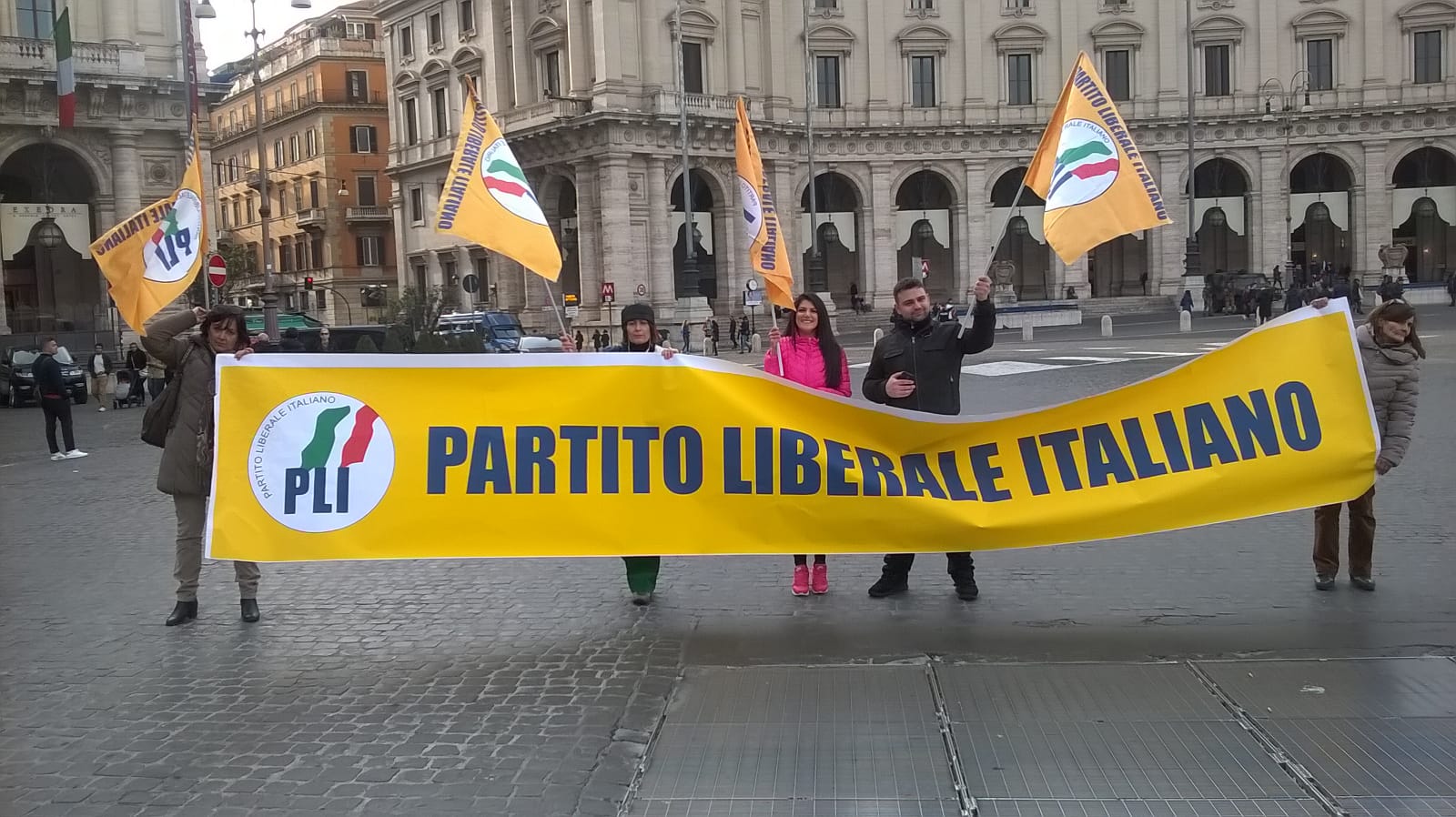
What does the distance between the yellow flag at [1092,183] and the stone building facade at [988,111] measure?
4860 centimetres

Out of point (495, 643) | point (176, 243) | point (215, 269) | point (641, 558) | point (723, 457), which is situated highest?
point (215, 269)

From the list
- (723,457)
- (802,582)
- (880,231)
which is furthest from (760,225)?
(880,231)

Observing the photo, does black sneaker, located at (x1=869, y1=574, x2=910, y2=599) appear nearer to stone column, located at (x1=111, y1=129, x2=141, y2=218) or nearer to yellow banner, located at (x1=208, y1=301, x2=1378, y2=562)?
yellow banner, located at (x1=208, y1=301, x2=1378, y2=562)

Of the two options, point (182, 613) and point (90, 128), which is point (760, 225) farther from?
point (90, 128)

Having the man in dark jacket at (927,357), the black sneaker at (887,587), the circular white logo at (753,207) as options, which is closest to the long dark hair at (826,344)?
the man in dark jacket at (927,357)

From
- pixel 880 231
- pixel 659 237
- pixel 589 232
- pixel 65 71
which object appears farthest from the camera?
pixel 880 231

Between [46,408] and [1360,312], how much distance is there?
156 feet

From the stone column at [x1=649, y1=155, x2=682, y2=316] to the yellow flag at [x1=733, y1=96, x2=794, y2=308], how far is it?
44.8 meters

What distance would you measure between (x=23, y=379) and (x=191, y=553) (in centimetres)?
2752

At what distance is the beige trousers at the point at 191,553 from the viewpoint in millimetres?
7492

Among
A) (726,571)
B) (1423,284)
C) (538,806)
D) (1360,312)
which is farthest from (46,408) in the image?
(1423,284)

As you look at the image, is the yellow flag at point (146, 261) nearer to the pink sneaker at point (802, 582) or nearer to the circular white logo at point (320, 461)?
the circular white logo at point (320, 461)

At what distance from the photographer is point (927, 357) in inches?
292

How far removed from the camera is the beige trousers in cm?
749
